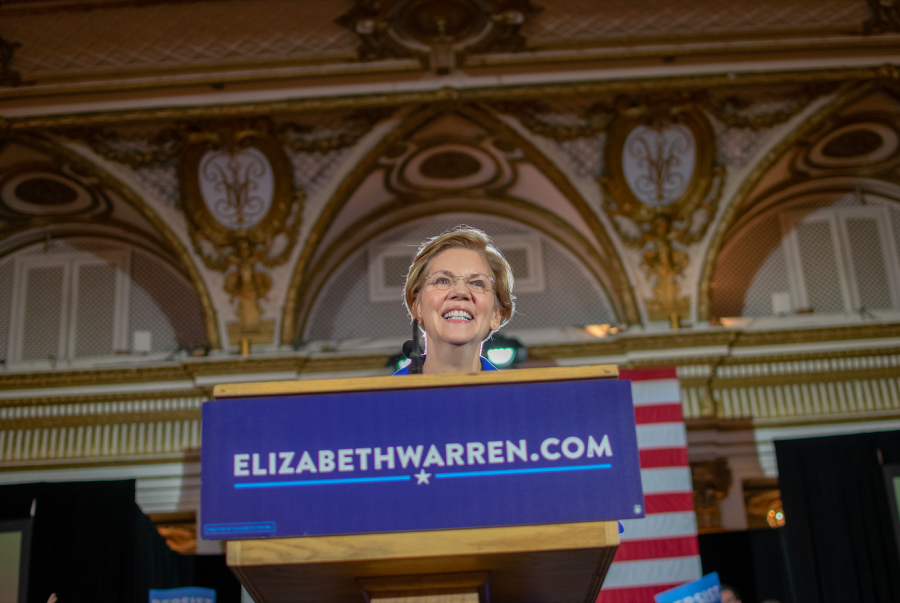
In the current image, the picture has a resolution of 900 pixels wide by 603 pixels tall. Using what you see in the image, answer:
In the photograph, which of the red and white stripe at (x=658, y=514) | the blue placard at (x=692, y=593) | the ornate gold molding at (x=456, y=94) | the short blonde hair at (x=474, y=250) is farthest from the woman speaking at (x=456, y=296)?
the ornate gold molding at (x=456, y=94)

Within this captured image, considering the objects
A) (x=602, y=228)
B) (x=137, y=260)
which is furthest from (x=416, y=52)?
(x=137, y=260)

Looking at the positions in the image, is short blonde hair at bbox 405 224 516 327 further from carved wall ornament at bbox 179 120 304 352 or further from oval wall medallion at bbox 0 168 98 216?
oval wall medallion at bbox 0 168 98 216

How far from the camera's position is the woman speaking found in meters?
1.66

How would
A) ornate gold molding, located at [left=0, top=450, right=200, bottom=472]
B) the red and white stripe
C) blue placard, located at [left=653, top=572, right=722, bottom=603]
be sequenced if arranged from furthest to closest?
ornate gold molding, located at [left=0, top=450, right=200, bottom=472] < the red and white stripe < blue placard, located at [left=653, top=572, right=722, bottom=603]

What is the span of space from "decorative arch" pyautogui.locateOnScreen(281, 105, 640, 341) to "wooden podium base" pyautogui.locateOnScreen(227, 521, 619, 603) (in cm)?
528

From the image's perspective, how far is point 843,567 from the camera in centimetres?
498

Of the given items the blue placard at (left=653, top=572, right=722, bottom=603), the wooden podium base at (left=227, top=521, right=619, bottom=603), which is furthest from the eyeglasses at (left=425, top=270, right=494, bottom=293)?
the blue placard at (left=653, top=572, right=722, bottom=603)

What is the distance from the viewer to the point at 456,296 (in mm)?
1668

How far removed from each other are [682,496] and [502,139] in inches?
130

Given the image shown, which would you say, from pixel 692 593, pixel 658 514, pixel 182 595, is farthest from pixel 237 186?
pixel 692 593

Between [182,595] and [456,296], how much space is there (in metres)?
4.37

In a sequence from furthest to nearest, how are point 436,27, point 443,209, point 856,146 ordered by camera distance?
1. point 443,209
2. point 856,146
3. point 436,27

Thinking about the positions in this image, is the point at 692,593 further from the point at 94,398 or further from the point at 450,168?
the point at 94,398

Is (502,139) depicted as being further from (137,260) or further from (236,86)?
(137,260)
